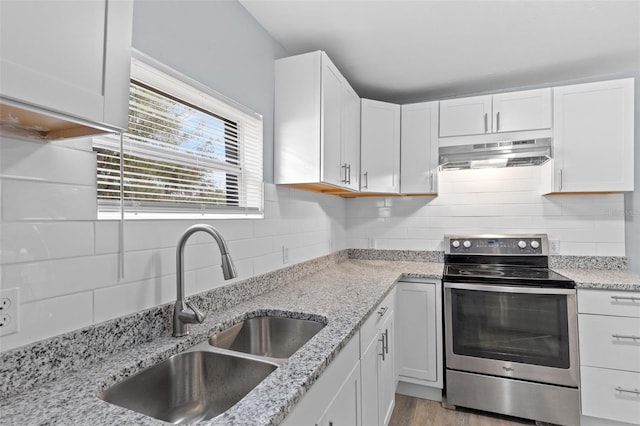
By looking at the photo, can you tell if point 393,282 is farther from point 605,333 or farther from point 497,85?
point 497,85

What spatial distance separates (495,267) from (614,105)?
1402 mm

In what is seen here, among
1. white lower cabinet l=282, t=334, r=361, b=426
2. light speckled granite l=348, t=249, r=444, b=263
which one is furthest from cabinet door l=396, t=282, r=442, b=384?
white lower cabinet l=282, t=334, r=361, b=426

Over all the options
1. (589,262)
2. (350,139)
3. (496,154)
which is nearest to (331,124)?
(350,139)

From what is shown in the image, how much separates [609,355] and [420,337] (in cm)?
111

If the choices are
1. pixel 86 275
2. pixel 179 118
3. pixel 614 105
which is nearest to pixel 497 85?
pixel 614 105

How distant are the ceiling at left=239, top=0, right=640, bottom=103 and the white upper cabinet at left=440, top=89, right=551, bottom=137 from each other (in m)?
0.18

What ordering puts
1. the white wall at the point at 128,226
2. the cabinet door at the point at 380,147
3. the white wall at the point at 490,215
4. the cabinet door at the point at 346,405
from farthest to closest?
the cabinet door at the point at 380,147 < the white wall at the point at 490,215 < the cabinet door at the point at 346,405 < the white wall at the point at 128,226

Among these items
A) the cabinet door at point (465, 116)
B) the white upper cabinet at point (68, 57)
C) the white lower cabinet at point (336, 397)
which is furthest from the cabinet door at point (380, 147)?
the white upper cabinet at point (68, 57)

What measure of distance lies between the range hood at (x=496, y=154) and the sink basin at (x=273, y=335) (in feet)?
6.07

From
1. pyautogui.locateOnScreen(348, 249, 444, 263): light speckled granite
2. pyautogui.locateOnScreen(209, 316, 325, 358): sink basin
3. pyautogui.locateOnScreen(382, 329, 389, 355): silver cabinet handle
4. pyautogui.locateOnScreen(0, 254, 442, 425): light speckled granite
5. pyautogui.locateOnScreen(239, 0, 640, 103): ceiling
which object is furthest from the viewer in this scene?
pyautogui.locateOnScreen(348, 249, 444, 263): light speckled granite

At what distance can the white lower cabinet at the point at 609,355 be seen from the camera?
6.56ft

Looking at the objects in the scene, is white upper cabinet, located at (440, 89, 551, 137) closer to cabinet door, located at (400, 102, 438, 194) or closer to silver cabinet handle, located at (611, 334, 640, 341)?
cabinet door, located at (400, 102, 438, 194)

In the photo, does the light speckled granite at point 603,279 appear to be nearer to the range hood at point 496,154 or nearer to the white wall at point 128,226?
the range hood at point 496,154

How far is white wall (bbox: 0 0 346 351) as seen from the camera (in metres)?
0.84
